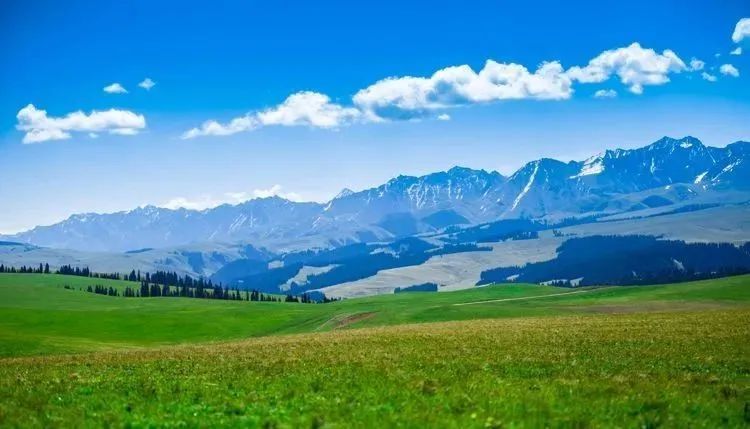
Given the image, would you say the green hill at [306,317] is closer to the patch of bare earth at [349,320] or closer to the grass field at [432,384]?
the patch of bare earth at [349,320]

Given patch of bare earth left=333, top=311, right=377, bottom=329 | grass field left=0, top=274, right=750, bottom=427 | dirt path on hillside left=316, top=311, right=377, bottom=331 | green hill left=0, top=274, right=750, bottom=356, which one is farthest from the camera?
dirt path on hillside left=316, top=311, right=377, bottom=331

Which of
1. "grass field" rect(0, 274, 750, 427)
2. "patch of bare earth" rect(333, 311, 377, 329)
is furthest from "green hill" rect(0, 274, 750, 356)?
"grass field" rect(0, 274, 750, 427)

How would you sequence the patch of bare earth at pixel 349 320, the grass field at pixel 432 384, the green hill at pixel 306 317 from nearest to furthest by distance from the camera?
the grass field at pixel 432 384 < the green hill at pixel 306 317 < the patch of bare earth at pixel 349 320

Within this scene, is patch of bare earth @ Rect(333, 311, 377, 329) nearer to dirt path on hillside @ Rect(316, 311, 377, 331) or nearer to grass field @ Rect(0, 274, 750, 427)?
dirt path on hillside @ Rect(316, 311, 377, 331)

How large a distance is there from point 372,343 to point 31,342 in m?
36.4

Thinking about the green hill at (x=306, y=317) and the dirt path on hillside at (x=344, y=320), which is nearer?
the green hill at (x=306, y=317)

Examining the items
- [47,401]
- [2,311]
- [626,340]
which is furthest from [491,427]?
[2,311]

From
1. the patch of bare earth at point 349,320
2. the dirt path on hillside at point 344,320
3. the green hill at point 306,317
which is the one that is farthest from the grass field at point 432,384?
the dirt path on hillside at point 344,320

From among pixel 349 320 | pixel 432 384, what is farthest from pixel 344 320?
pixel 432 384

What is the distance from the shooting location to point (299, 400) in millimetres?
16562

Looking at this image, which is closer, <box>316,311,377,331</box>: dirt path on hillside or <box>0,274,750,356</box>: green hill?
<box>0,274,750,356</box>: green hill

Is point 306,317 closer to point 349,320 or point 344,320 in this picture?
point 344,320

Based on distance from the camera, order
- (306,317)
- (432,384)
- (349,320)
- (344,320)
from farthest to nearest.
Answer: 1. (306,317)
2. (344,320)
3. (349,320)
4. (432,384)

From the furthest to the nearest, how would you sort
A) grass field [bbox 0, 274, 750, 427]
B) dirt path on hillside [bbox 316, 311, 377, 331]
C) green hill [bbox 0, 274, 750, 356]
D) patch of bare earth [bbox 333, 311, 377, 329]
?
1. dirt path on hillside [bbox 316, 311, 377, 331]
2. patch of bare earth [bbox 333, 311, 377, 329]
3. green hill [bbox 0, 274, 750, 356]
4. grass field [bbox 0, 274, 750, 427]
